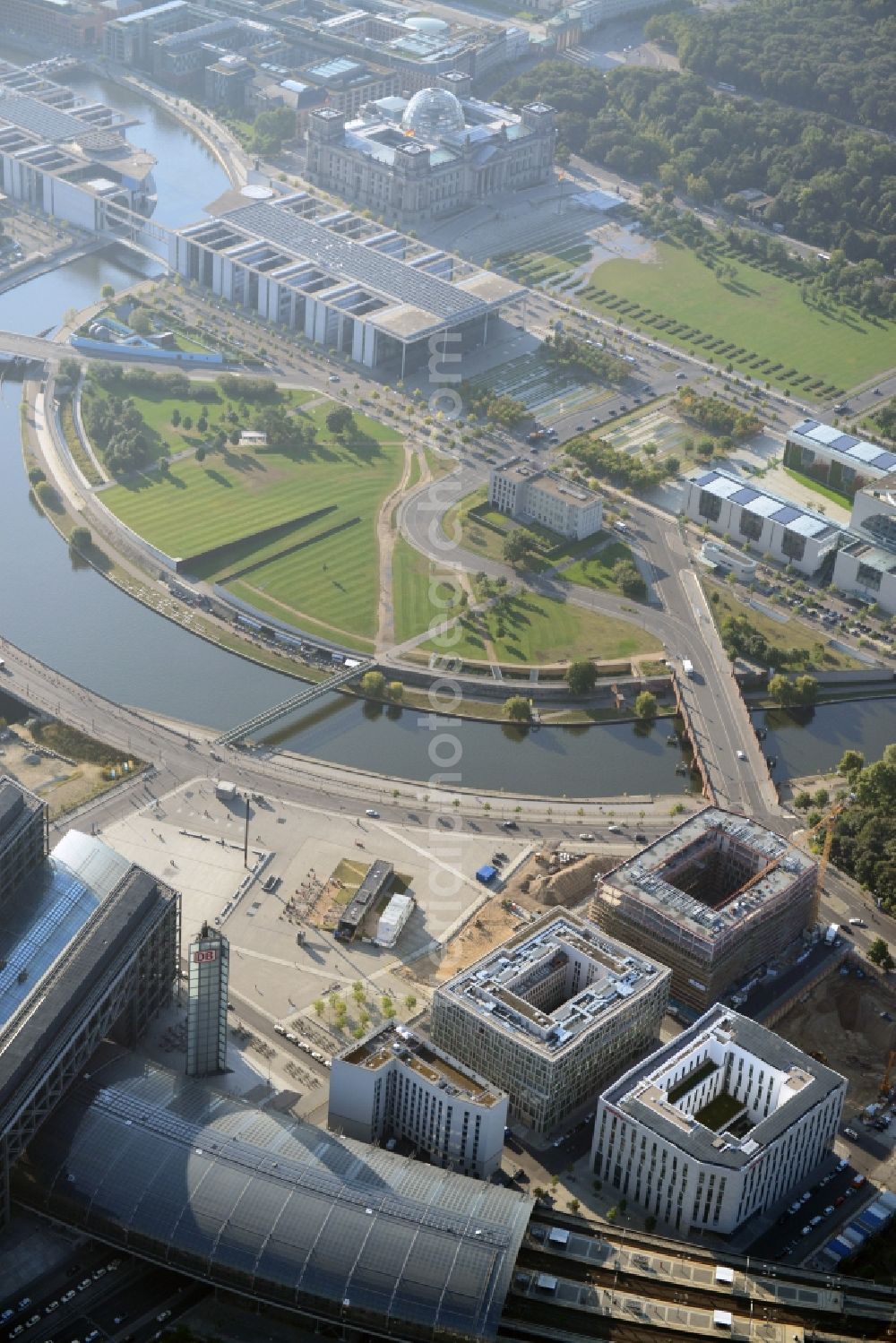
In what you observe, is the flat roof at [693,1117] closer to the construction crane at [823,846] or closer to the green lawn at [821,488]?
the construction crane at [823,846]

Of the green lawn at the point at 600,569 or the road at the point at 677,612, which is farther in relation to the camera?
the green lawn at the point at 600,569

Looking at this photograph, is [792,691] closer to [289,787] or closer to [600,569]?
[600,569]

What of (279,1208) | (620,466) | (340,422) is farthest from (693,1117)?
(340,422)

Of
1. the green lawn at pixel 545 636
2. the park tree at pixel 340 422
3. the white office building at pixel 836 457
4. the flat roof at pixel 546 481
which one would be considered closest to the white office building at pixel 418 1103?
the green lawn at pixel 545 636

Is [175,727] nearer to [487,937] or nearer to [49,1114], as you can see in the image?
[487,937]

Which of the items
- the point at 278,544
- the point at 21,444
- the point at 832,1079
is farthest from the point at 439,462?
the point at 832,1079
